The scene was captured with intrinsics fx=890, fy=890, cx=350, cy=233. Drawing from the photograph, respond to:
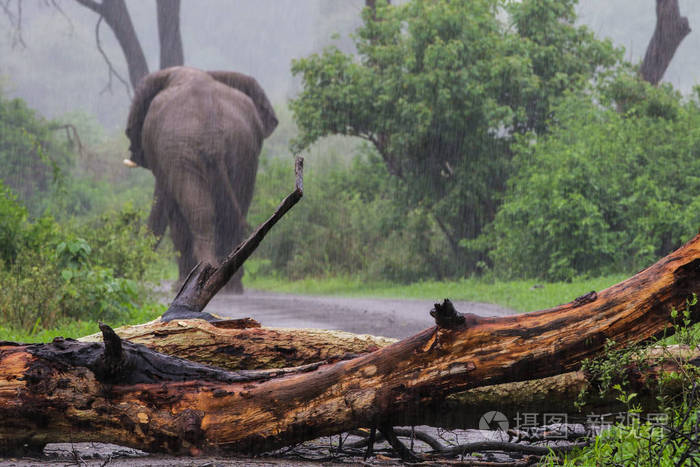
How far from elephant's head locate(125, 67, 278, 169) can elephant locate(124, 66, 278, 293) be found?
2cm

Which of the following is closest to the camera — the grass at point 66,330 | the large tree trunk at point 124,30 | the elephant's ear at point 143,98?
the grass at point 66,330

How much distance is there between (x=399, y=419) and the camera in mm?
3873

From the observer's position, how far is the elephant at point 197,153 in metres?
15.1

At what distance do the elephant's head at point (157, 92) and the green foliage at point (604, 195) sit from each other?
5.32 metres

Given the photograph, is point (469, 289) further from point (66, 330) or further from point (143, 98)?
point (66, 330)

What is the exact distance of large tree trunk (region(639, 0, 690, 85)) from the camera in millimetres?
22859

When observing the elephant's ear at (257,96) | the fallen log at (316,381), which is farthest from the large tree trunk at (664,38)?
the fallen log at (316,381)

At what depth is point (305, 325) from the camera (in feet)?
Result: 33.0

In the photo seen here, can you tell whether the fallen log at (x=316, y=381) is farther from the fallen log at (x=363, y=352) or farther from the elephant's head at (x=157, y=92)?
the elephant's head at (x=157, y=92)

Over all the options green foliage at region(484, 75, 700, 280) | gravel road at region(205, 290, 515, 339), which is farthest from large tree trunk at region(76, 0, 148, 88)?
gravel road at region(205, 290, 515, 339)

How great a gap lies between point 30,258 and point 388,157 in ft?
40.1

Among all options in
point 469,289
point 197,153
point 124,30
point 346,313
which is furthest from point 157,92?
point 124,30

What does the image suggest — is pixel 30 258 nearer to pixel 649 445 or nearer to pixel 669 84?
pixel 649 445

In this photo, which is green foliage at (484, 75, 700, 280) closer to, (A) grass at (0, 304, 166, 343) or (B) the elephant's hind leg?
(B) the elephant's hind leg
